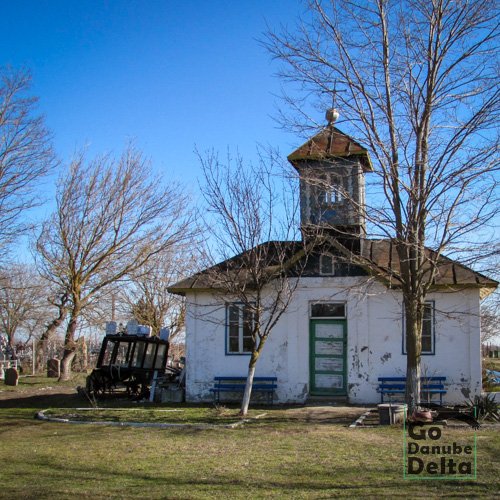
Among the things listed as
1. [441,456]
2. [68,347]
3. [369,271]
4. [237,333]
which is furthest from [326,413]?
[68,347]

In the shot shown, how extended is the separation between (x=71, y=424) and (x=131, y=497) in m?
6.59

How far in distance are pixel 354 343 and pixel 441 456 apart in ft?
25.8

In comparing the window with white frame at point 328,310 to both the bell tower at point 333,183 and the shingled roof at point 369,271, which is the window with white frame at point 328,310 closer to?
the shingled roof at point 369,271

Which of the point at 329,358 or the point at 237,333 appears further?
the point at 237,333

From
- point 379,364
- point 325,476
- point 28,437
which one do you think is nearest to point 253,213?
point 379,364

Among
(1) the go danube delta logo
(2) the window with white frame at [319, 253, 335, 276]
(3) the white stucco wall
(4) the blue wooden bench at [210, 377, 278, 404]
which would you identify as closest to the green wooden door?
(3) the white stucco wall

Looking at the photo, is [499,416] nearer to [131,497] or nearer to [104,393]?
[131,497]

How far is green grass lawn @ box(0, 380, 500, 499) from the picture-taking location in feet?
24.4

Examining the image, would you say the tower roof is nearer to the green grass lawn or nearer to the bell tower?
the bell tower

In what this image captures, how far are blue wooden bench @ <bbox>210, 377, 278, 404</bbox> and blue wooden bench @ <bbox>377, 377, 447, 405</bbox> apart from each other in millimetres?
2836

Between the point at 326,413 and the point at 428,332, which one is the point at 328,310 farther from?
the point at 326,413

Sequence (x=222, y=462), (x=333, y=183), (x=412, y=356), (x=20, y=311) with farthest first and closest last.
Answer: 1. (x=20, y=311)
2. (x=333, y=183)
3. (x=412, y=356)
4. (x=222, y=462)

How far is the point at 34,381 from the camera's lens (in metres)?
26.3

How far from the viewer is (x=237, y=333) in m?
17.9
